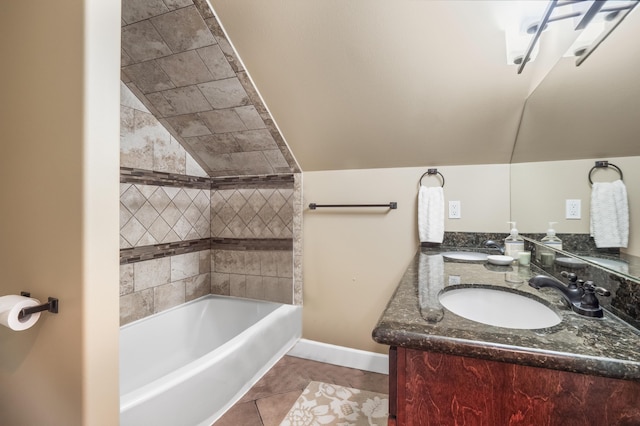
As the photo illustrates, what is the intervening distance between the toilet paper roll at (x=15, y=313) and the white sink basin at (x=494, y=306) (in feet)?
4.31

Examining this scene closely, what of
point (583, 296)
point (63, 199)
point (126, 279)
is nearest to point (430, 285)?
point (583, 296)

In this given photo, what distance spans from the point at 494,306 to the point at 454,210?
36.7 inches

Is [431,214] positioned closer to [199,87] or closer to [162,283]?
[199,87]

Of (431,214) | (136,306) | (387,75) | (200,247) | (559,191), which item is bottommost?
(136,306)

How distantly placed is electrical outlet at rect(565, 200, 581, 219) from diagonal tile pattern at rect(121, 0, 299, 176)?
5.24 feet

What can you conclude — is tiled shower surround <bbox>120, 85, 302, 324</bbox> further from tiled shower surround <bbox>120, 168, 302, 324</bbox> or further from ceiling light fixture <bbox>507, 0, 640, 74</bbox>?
ceiling light fixture <bbox>507, 0, 640, 74</bbox>

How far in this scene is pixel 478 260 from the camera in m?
1.45

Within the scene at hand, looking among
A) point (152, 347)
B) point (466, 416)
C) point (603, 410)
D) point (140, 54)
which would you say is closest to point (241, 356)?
point (152, 347)

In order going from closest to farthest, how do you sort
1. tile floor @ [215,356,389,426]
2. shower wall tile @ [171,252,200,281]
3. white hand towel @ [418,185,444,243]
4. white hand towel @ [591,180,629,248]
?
1. white hand towel @ [591,180,629,248]
2. tile floor @ [215,356,389,426]
3. white hand towel @ [418,185,444,243]
4. shower wall tile @ [171,252,200,281]

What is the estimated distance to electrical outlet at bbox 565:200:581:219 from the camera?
1.08m

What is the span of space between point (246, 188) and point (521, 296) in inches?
81.4

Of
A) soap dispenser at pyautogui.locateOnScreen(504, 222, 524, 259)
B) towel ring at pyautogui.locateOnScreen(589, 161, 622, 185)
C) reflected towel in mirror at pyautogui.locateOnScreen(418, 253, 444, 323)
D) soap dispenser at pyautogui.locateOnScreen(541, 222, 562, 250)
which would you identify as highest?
towel ring at pyautogui.locateOnScreen(589, 161, 622, 185)

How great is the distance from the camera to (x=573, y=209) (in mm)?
1108

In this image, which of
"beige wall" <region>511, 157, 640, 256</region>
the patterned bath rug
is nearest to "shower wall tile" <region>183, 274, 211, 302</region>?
the patterned bath rug
